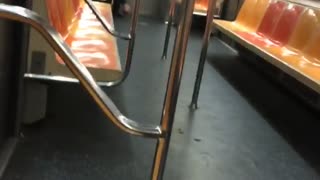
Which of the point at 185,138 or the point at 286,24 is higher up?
the point at 286,24

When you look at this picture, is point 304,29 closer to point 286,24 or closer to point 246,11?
point 286,24

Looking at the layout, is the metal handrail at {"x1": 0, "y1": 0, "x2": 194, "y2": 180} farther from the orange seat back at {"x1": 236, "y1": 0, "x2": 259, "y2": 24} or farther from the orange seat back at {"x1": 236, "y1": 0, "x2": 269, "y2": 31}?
the orange seat back at {"x1": 236, "y1": 0, "x2": 259, "y2": 24}

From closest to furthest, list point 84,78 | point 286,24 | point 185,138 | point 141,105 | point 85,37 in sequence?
point 84,78 < point 185,138 < point 85,37 < point 141,105 < point 286,24

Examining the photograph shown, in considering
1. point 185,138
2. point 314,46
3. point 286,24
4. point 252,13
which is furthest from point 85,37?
point 252,13

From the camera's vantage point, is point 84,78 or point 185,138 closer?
point 84,78

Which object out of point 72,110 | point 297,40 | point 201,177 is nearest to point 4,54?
point 72,110

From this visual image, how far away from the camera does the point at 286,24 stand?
11.8ft

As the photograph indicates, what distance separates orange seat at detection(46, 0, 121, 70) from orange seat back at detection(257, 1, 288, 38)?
1556 millimetres

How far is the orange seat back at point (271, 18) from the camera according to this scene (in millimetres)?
3822

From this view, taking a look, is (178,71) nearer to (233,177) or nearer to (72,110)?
(233,177)

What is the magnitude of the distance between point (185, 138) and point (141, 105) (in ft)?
1.53

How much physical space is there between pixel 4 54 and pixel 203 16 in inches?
178

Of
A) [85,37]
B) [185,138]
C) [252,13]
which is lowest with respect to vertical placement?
[185,138]

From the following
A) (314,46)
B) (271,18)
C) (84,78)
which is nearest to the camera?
(84,78)
